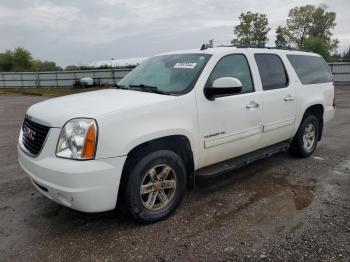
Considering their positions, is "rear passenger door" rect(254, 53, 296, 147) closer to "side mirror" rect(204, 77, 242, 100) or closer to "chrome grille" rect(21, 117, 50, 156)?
"side mirror" rect(204, 77, 242, 100)

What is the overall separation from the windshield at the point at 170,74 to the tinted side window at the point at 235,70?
0.19 metres

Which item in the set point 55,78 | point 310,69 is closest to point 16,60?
point 55,78

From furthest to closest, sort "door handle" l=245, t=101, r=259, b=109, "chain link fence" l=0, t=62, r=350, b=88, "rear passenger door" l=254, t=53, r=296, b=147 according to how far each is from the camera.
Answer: "chain link fence" l=0, t=62, r=350, b=88 → "rear passenger door" l=254, t=53, r=296, b=147 → "door handle" l=245, t=101, r=259, b=109

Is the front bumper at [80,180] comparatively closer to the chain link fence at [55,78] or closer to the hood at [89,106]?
the hood at [89,106]

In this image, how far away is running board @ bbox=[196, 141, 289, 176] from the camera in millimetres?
3985

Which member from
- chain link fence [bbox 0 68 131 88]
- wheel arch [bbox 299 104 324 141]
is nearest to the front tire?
wheel arch [bbox 299 104 324 141]

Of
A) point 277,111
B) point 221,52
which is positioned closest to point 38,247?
point 221,52

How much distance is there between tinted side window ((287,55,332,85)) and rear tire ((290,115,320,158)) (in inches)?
25.4

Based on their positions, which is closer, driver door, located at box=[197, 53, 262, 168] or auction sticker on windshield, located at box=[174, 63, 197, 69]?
driver door, located at box=[197, 53, 262, 168]

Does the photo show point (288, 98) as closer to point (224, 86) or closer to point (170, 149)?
point (224, 86)

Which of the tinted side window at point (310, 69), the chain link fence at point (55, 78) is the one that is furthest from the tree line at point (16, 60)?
the tinted side window at point (310, 69)

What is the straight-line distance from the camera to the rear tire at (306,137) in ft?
18.4

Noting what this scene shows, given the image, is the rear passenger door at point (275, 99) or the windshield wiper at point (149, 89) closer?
the windshield wiper at point (149, 89)

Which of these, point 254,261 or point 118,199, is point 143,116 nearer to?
point 118,199
